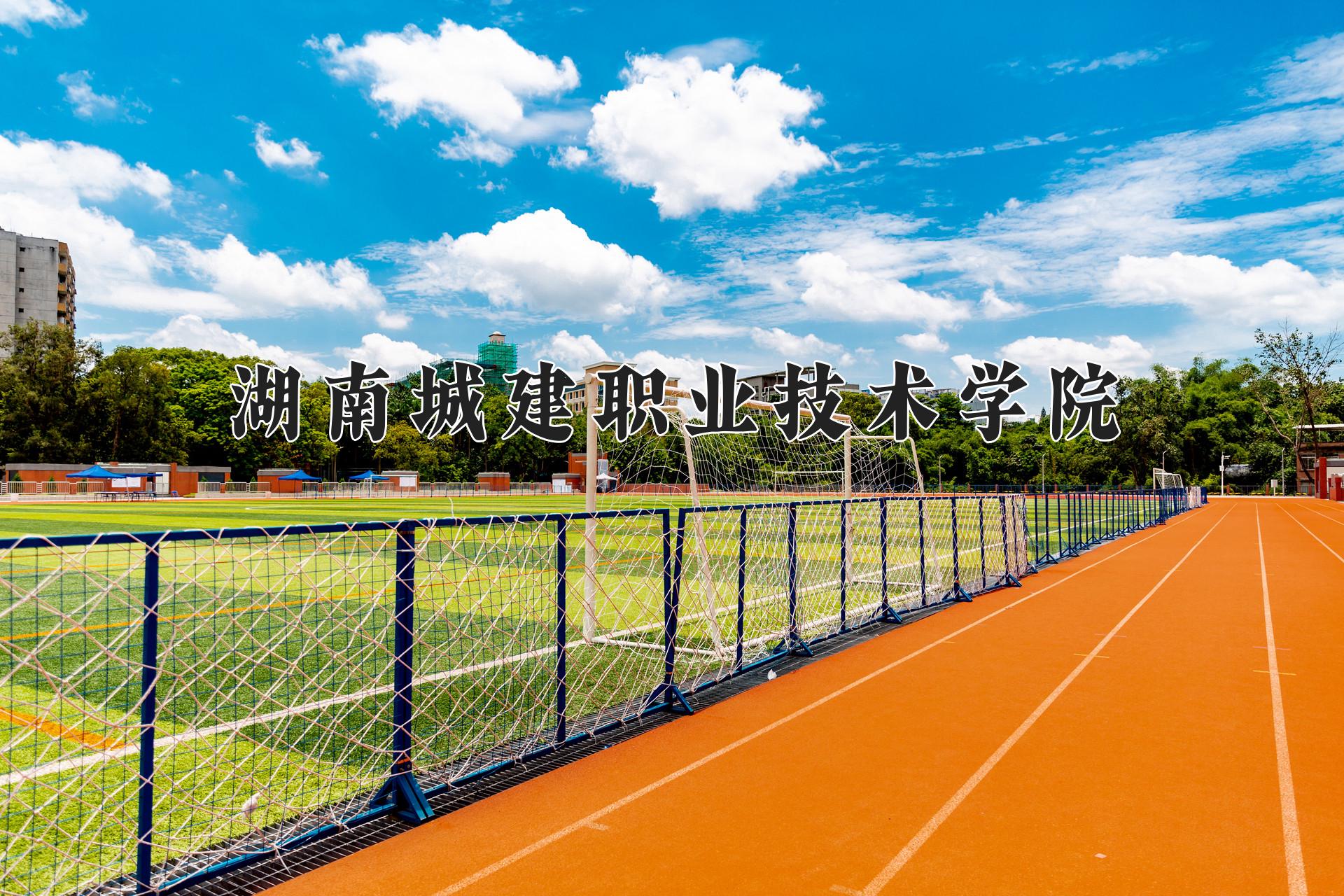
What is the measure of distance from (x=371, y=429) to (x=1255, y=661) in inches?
2329

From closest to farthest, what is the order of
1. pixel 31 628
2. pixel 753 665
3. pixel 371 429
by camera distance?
pixel 753 665 → pixel 31 628 → pixel 371 429

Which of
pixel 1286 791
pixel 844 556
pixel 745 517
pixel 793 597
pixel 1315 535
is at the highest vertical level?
pixel 745 517

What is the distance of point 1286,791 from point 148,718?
19.7 ft

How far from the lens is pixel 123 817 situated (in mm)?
4105

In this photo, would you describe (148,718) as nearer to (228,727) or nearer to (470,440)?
(228,727)

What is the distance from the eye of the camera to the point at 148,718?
3340 mm

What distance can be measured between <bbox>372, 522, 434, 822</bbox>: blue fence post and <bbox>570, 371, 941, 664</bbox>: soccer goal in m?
2.04

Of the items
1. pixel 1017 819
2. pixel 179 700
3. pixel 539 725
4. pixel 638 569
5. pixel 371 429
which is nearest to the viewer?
pixel 1017 819

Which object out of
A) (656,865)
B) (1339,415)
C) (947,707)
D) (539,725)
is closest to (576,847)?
(656,865)

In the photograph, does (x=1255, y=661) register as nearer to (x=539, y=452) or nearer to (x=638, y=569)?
(x=638, y=569)

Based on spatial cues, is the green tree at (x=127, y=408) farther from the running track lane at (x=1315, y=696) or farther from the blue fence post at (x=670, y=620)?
the running track lane at (x=1315, y=696)

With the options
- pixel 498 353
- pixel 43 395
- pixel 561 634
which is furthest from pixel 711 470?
pixel 498 353

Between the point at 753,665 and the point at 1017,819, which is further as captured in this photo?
the point at 753,665

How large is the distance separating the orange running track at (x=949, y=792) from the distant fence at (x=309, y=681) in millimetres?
542
